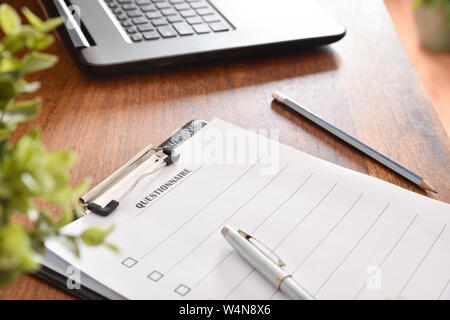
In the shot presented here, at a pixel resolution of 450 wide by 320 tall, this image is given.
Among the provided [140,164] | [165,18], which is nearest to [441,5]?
[165,18]

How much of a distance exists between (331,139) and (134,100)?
0.25 metres

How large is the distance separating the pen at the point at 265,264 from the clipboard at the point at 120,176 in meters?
0.11

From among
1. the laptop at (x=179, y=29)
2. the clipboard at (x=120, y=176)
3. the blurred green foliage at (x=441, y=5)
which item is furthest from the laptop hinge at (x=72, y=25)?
the blurred green foliage at (x=441, y=5)

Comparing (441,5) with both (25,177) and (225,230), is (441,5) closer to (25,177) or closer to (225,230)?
(225,230)

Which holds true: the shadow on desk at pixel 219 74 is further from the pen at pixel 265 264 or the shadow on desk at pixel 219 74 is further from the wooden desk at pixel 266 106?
the pen at pixel 265 264

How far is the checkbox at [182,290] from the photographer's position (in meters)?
0.37

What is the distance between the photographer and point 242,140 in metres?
0.54

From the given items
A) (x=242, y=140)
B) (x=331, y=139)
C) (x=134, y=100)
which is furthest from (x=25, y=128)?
(x=331, y=139)

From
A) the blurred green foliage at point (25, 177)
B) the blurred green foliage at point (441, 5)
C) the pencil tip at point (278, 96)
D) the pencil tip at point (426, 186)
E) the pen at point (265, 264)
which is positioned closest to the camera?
the blurred green foliage at point (25, 177)

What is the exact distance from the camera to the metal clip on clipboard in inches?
17.3

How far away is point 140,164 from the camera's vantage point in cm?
49
